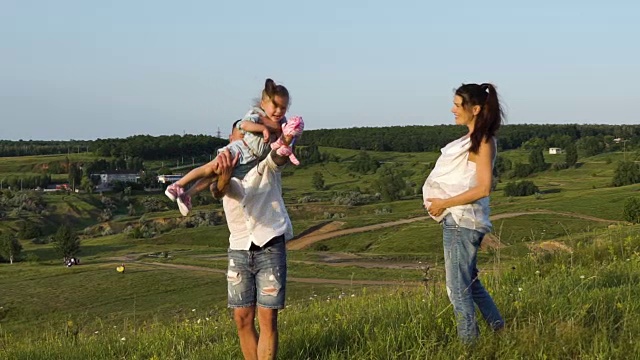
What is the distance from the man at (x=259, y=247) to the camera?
4.23 m

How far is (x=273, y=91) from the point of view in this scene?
4262 mm

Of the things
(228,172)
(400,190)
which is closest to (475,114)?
(228,172)

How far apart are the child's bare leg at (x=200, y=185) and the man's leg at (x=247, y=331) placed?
2.68ft

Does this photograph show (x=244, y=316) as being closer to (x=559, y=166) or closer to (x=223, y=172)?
(x=223, y=172)

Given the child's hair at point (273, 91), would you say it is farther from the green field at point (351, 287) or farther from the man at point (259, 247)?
the green field at point (351, 287)

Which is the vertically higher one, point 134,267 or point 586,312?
point 586,312

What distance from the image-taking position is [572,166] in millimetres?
139875

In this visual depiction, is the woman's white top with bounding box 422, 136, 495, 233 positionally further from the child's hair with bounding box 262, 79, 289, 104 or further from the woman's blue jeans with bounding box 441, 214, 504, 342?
the child's hair with bounding box 262, 79, 289, 104

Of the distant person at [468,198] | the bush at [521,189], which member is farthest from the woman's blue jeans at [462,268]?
the bush at [521,189]

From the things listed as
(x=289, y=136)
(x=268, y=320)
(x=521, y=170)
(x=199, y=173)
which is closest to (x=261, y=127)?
(x=289, y=136)

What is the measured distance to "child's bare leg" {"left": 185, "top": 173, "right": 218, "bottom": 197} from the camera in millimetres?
3967

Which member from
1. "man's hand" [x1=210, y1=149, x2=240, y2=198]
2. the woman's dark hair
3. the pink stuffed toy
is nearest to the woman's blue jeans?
the woman's dark hair

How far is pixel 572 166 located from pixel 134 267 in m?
107

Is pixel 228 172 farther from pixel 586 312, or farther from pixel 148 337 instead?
pixel 586 312
